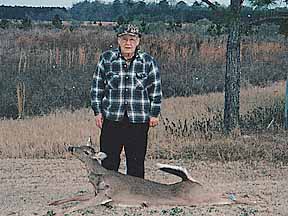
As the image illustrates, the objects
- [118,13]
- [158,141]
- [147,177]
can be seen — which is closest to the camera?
[147,177]

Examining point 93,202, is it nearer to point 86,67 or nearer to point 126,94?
point 126,94

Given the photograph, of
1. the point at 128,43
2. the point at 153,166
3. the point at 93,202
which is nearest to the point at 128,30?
the point at 128,43

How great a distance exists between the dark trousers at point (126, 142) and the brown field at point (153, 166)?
527 millimetres

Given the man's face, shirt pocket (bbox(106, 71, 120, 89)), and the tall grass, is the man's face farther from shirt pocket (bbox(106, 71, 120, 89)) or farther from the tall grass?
the tall grass

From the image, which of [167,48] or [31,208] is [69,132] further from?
[167,48]

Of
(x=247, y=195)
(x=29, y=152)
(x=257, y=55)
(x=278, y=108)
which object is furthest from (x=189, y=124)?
(x=257, y=55)

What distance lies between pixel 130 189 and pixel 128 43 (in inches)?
54.8

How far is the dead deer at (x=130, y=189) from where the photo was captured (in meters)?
6.57

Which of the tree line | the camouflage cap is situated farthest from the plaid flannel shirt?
the tree line

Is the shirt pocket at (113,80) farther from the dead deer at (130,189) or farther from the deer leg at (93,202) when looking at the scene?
the deer leg at (93,202)

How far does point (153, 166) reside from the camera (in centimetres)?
987

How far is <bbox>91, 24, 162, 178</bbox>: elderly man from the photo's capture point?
6.68 metres

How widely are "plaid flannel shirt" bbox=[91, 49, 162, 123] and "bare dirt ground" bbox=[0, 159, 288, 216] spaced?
0.95 meters

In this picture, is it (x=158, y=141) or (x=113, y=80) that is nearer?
(x=113, y=80)
